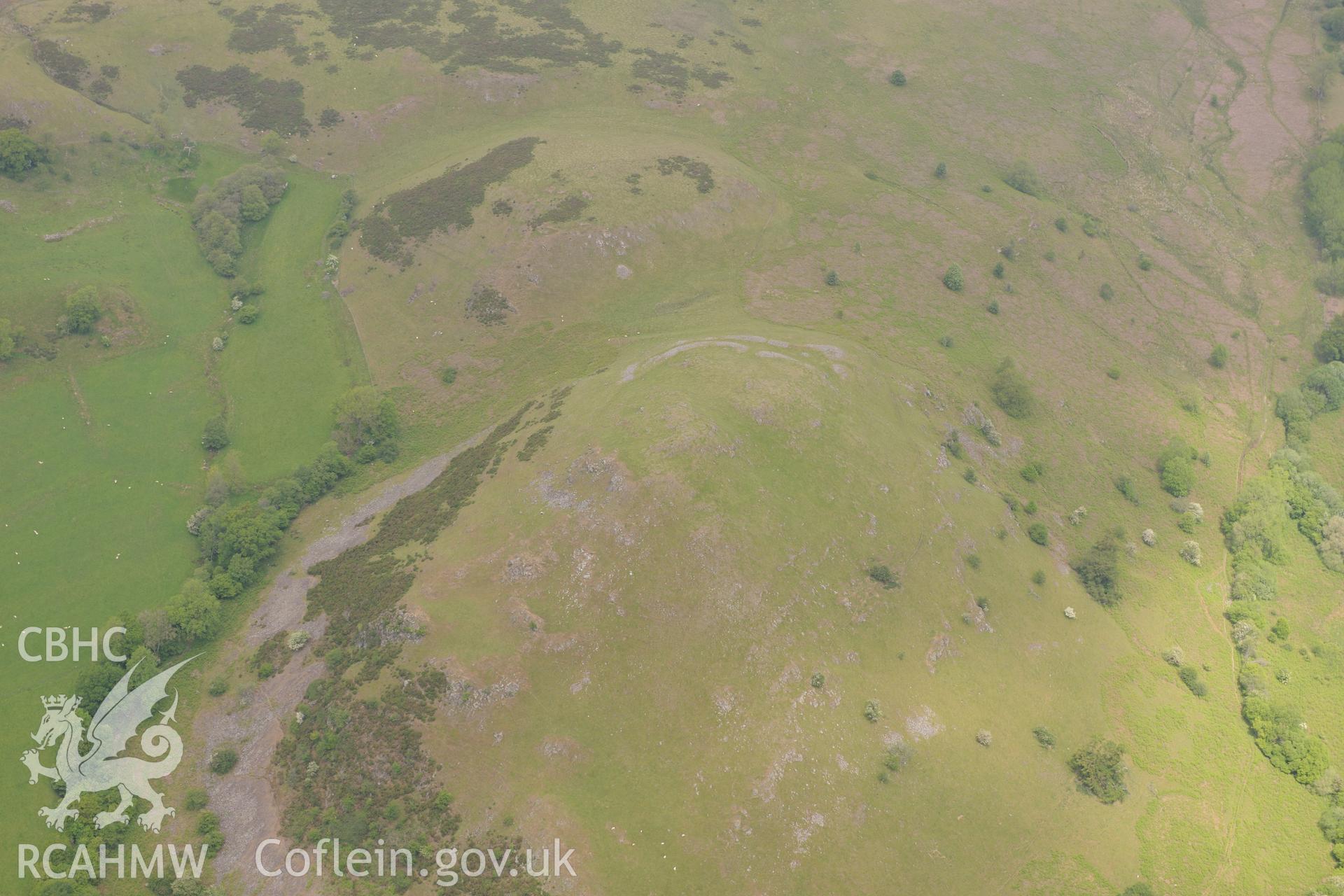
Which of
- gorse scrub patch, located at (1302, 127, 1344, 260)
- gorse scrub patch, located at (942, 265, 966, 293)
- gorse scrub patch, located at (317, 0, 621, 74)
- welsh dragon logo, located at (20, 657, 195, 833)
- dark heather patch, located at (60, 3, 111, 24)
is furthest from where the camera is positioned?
gorse scrub patch, located at (317, 0, 621, 74)

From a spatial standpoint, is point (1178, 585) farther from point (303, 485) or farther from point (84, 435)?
point (84, 435)

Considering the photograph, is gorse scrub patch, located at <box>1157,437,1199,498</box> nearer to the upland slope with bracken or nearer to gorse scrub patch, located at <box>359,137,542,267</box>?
the upland slope with bracken

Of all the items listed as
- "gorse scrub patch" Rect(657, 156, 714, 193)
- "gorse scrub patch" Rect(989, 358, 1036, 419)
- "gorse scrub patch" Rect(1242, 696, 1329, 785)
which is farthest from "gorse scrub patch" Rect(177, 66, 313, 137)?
"gorse scrub patch" Rect(1242, 696, 1329, 785)

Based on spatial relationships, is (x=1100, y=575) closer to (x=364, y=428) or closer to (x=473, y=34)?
(x=364, y=428)

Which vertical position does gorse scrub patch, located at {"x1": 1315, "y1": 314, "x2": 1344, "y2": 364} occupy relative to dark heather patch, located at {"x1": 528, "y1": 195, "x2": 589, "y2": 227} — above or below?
below

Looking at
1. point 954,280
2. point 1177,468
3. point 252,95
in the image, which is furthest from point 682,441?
point 252,95

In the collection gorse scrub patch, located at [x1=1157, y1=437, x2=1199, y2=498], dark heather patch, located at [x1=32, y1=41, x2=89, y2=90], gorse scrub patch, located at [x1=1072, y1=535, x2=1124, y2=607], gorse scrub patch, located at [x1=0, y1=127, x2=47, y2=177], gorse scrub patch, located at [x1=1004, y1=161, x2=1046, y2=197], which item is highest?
gorse scrub patch, located at [x1=1004, y1=161, x2=1046, y2=197]

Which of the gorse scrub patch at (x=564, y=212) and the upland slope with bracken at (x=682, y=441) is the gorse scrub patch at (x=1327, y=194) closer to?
the upland slope with bracken at (x=682, y=441)

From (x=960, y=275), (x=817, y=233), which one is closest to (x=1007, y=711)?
(x=960, y=275)
